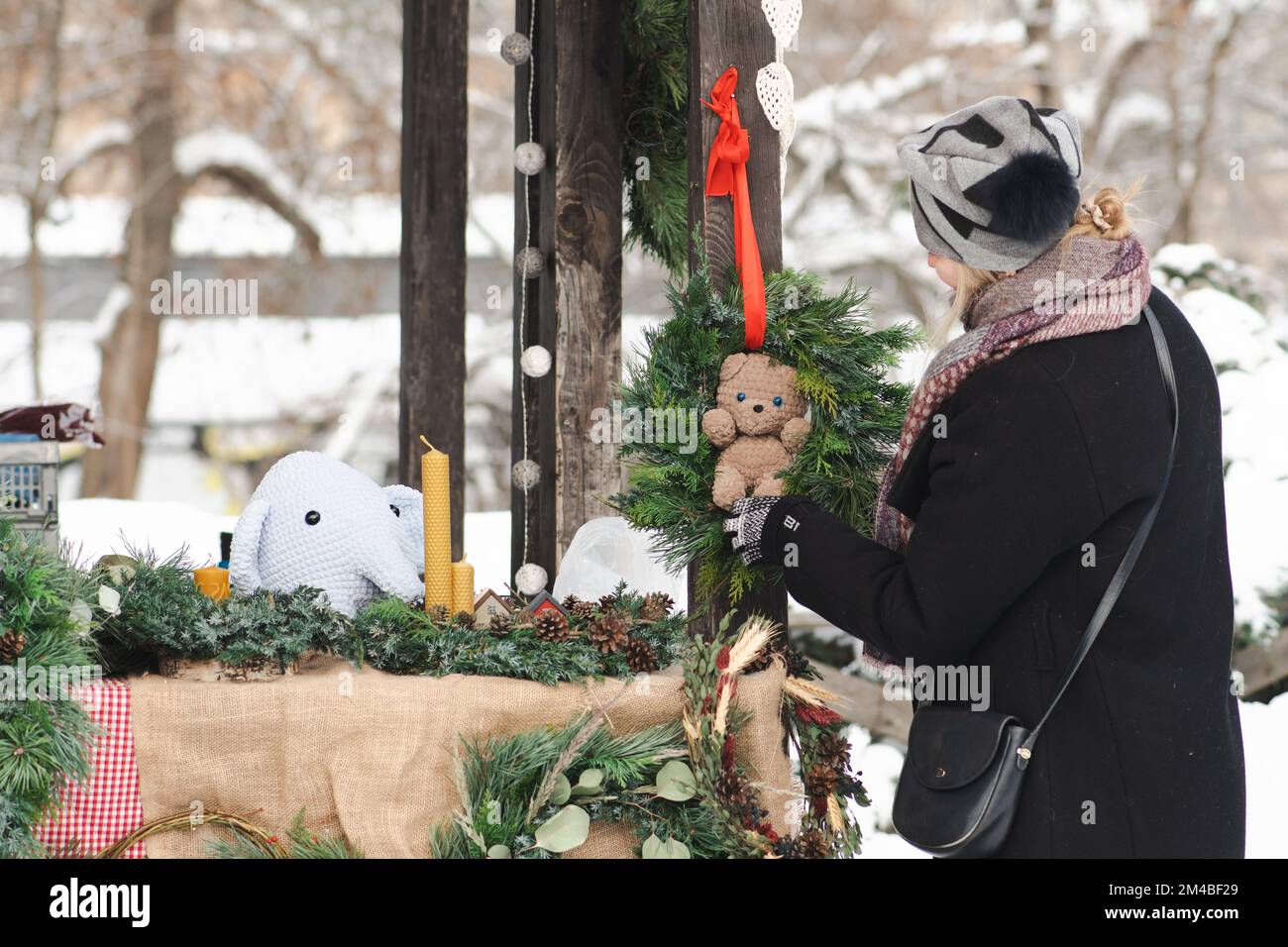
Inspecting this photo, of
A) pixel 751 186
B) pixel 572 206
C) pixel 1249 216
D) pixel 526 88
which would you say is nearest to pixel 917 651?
pixel 751 186

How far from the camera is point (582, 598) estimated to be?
2605 mm

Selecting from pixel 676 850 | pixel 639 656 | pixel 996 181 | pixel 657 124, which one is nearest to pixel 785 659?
pixel 639 656

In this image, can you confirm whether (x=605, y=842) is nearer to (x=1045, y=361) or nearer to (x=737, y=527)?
(x=737, y=527)

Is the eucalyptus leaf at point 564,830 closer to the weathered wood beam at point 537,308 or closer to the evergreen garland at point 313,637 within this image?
the evergreen garland at point 313,637

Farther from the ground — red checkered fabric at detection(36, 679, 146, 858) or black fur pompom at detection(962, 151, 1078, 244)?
black fur pompom at detection(962, 151, 1078, 244)

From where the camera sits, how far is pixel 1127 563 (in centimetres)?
→ 169

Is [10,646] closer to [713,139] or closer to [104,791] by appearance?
[104,791]

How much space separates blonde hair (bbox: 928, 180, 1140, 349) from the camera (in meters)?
1.80

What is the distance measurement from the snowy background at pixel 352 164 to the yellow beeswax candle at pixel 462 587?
20.7 feet

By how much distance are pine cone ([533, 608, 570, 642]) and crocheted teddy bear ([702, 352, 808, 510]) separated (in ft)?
1.03

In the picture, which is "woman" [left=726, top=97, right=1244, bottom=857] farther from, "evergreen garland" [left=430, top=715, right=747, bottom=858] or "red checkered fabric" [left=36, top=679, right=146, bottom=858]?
"red checkered fabric" [left=36, top=679, right=146, bottom=858]

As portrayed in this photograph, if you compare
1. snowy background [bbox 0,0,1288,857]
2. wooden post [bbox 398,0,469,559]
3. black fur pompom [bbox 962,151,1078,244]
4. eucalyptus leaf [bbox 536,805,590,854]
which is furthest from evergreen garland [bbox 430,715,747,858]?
snowy background [bbox 0,0,1288,857]
